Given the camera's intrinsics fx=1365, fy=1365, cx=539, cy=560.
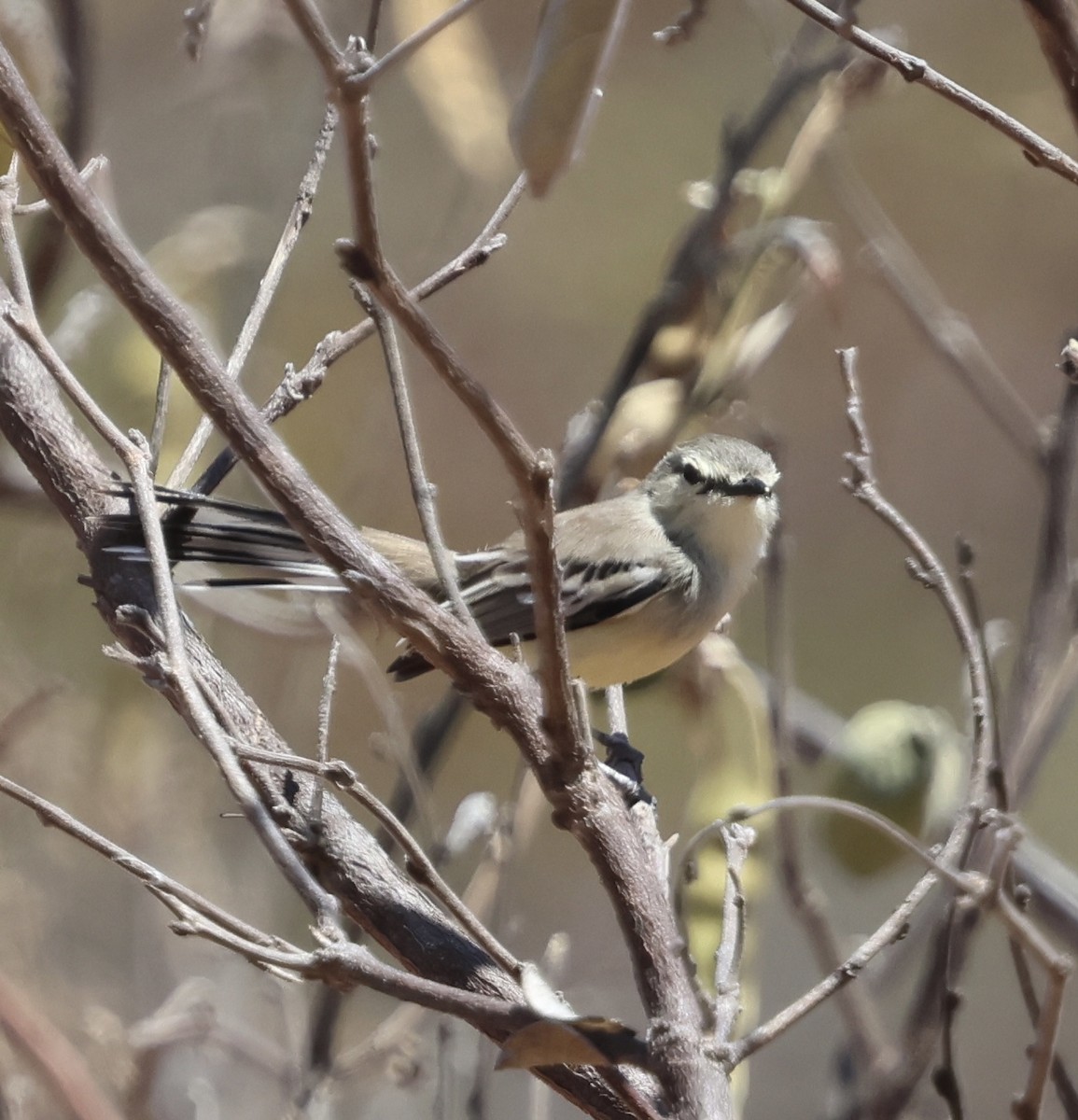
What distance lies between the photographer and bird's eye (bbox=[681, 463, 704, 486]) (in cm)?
287

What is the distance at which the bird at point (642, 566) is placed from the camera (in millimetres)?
2650

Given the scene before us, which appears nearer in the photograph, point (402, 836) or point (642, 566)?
point (402, 836)

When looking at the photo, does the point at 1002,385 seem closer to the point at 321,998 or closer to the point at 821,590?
the point at 321,998

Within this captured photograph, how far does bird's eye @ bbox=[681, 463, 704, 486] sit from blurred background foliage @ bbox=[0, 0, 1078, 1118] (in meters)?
0.14

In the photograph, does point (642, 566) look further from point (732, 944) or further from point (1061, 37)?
point (1061, 37)

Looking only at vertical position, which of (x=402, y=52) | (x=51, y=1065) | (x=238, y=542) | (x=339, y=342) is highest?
(x=339, y=342)

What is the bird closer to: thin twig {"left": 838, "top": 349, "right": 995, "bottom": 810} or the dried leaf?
thin twig {"left": 838, "top": 349, "right": 995, "bottom": 810}

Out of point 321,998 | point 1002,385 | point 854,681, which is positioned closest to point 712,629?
point 1002,385

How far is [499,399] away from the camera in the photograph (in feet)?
14.4

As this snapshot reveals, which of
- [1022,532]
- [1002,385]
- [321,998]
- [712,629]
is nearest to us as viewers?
[1002,385]

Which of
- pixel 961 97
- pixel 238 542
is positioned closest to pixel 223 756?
pixel 961 97

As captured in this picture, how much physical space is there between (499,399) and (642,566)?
1.67 metres

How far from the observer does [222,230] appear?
2.48 m

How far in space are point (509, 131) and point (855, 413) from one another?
78 cm
